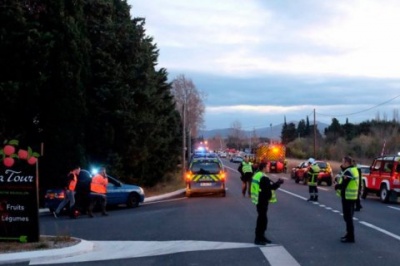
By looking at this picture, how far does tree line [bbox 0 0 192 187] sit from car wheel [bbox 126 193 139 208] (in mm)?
2942

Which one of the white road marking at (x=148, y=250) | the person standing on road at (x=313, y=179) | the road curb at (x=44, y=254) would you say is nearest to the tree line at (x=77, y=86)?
the person standing on road at (x=313, y=179)

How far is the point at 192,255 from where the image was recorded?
12.0 meters

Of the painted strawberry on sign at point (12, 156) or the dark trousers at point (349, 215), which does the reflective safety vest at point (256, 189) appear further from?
the painted strawberry on sign at point (12, 156)

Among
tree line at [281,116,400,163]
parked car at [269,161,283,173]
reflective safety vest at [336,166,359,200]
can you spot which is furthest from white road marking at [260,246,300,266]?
parked car at [269,161,283,173]

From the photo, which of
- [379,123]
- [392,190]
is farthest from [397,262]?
[379,123]

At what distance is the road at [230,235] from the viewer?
11664 mm

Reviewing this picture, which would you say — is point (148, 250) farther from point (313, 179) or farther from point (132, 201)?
point (313, 179)

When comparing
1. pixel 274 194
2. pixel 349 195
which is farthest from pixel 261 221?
pixel 349 195

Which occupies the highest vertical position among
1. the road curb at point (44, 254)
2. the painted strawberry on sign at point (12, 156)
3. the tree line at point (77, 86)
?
the tree line at point (77, 86)

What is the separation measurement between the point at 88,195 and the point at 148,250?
9.06 meters

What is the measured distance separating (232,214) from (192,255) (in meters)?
8.75

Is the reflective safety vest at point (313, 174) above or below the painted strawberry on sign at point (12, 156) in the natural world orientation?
below

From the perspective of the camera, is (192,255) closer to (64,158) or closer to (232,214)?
(232,214)

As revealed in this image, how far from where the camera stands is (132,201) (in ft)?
83.5
